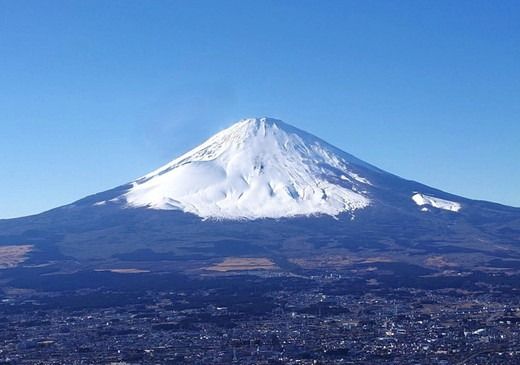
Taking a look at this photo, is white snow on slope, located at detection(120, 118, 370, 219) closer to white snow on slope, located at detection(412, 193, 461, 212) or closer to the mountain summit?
the mountain summit

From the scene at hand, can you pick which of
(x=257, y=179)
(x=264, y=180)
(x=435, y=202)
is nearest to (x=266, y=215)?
(x=264, y=180)

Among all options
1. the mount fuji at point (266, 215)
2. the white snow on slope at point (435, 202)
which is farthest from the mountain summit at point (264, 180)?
the mount fuji at point (266, 215)

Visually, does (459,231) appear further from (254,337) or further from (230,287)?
(254,337)

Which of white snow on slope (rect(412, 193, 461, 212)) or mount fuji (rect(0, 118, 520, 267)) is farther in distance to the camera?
white snow on slope (rect(412, 193, 461, 212))

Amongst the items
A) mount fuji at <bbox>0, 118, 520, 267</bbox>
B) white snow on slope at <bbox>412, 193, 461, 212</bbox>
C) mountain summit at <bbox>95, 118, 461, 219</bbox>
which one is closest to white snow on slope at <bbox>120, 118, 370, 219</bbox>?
mountain summit at <bbox>95, 118, 461, 219</bbox>

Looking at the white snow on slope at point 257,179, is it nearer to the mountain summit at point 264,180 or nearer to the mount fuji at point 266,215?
the mountain summit at point 264,180

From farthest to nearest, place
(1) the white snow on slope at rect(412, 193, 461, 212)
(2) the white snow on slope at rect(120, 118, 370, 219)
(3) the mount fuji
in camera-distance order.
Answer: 1. (1) the white snow on slope at rect(412, 193, 461, 212)
2. (2) the white snow on slope at rect(120, 118, 370, 219)
3. (3) the mount fuji

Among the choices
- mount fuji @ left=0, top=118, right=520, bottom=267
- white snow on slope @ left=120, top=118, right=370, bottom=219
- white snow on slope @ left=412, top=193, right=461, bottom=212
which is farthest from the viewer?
white snow on slope @ left=412, top=193, right=461, bottom=212
